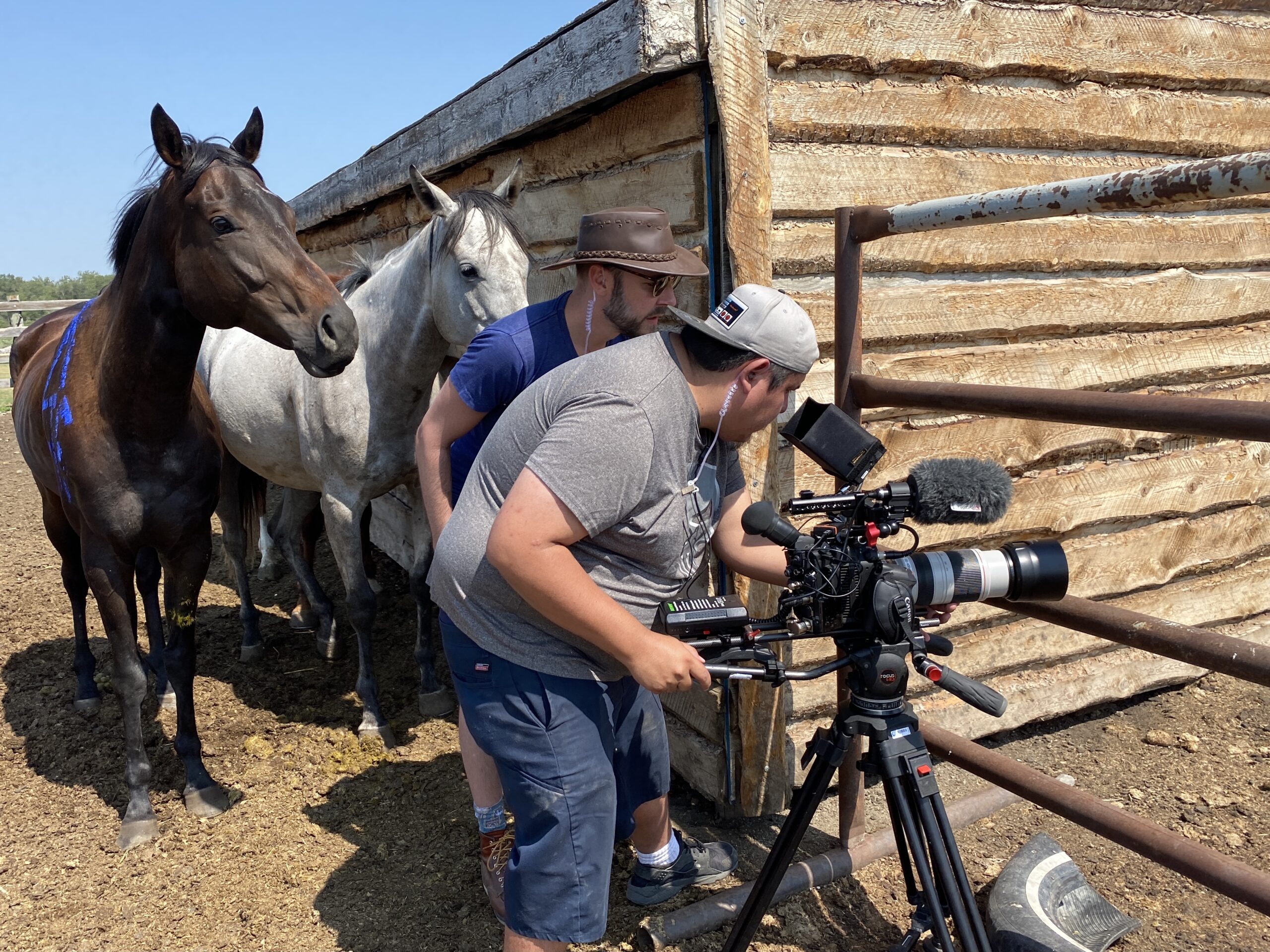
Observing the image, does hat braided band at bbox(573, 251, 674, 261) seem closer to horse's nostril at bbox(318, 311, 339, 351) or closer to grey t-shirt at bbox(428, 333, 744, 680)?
grey t-shirt at bbox(428, 333, 744, 680)

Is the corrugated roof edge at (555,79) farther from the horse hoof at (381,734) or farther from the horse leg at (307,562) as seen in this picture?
the horse hoof at (381,734)

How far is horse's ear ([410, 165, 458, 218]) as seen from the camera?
3649mm

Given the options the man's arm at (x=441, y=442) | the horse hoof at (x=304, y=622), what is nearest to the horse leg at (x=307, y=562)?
the horse hoof at (x=304, y=622)

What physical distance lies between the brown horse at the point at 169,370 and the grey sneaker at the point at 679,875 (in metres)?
1.73

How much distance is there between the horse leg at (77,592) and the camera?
164 inches

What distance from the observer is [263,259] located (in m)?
3.01

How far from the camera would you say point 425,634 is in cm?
422

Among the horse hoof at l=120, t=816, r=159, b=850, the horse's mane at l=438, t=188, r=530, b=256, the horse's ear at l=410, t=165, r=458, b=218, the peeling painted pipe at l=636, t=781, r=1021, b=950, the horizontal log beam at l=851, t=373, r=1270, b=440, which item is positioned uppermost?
the horse's ear at l=410, t=165, r=458, b=218

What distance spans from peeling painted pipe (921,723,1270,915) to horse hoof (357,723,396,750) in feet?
7.94

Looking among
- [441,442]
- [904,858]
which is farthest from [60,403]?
[904,858]

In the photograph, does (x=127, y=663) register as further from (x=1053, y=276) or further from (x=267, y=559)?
(x=1053, y=276)

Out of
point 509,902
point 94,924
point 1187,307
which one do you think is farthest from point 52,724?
point 1187,307

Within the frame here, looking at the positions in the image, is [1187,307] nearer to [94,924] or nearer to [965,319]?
[965,319]

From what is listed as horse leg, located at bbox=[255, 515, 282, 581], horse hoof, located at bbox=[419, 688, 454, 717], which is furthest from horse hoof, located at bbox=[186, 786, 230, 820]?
horse leg, located at bbox=[255, 515, 282, 581]
